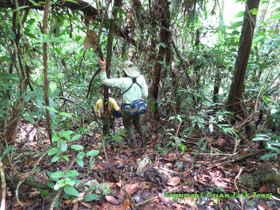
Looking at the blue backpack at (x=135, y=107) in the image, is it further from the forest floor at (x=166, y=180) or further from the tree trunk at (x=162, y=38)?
A: the tree trunk at (x=162, y=38)

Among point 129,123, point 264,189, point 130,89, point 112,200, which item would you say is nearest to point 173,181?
point 112,200

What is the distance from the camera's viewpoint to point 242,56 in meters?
3.12

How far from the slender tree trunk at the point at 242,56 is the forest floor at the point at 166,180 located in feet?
2.61

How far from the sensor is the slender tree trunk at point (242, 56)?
115 inches

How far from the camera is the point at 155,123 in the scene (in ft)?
13.9

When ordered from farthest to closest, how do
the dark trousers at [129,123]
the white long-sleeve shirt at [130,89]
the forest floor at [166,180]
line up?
the dark trousers at [129,123] < the white long-sleeve shirt at [130,89] < the forest floor at [166,180]

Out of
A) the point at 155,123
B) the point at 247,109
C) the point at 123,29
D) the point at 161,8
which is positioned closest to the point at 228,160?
the point at 247,109

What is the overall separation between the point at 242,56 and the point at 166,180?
8.76ft

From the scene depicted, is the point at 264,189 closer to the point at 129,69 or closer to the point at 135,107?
the point at 135,107

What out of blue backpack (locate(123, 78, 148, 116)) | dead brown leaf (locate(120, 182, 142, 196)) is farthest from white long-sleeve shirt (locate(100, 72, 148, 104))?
dead brown leaf (locate(120, 182, 142, 196))

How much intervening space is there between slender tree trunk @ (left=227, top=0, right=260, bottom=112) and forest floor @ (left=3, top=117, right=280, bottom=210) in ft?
2.61

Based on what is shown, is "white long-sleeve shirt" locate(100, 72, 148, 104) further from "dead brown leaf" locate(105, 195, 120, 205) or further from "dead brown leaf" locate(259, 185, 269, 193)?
"dead brown leaf" locate(259, 185, 269, 193)

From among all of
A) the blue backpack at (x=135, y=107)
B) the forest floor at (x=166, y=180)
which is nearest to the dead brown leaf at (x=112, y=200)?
the forest floor at (x=166, y=180)

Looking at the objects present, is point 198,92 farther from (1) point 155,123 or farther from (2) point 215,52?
(1) point 155,123
